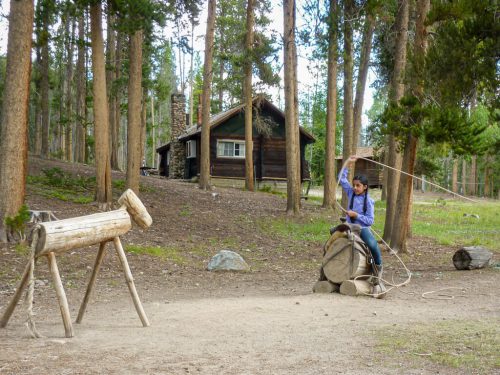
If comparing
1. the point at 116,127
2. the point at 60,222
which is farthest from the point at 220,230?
the point at 116,127

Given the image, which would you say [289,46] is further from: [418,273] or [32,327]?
[32,327]

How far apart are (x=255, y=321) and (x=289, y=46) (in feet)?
47.9

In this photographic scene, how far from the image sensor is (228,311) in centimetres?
816

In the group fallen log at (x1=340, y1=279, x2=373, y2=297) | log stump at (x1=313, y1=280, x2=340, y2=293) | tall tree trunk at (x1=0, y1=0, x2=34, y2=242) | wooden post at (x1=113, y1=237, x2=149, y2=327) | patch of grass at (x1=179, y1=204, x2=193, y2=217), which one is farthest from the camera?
patch of grass at (x1=179, y1=204, x2=193, y2=217)

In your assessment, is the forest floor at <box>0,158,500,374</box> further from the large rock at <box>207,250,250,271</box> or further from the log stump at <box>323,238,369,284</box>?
the log stump at <box>323,238,369,284</box>

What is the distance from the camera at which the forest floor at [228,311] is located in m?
5.39

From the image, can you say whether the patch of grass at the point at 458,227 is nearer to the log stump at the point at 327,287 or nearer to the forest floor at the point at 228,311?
the forest floor at the point at 228,311

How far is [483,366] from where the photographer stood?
532 cm

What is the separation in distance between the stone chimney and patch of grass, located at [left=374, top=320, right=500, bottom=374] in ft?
117

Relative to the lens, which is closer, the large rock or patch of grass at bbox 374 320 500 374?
patch of grass at bbox 374 320 500 374

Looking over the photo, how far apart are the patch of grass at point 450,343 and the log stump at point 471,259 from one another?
19.3 ft

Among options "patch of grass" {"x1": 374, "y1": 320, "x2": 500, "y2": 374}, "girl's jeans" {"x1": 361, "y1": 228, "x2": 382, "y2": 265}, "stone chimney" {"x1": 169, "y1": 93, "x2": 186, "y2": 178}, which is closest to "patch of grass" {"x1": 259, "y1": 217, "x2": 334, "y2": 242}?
"girl's jeans" {"x1": 361, "y1": 228, "x2": 382, "y2": 265}

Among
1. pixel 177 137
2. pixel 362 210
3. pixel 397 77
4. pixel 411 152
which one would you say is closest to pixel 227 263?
pixel 362 210

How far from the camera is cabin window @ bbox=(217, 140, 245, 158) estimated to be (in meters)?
37.5
